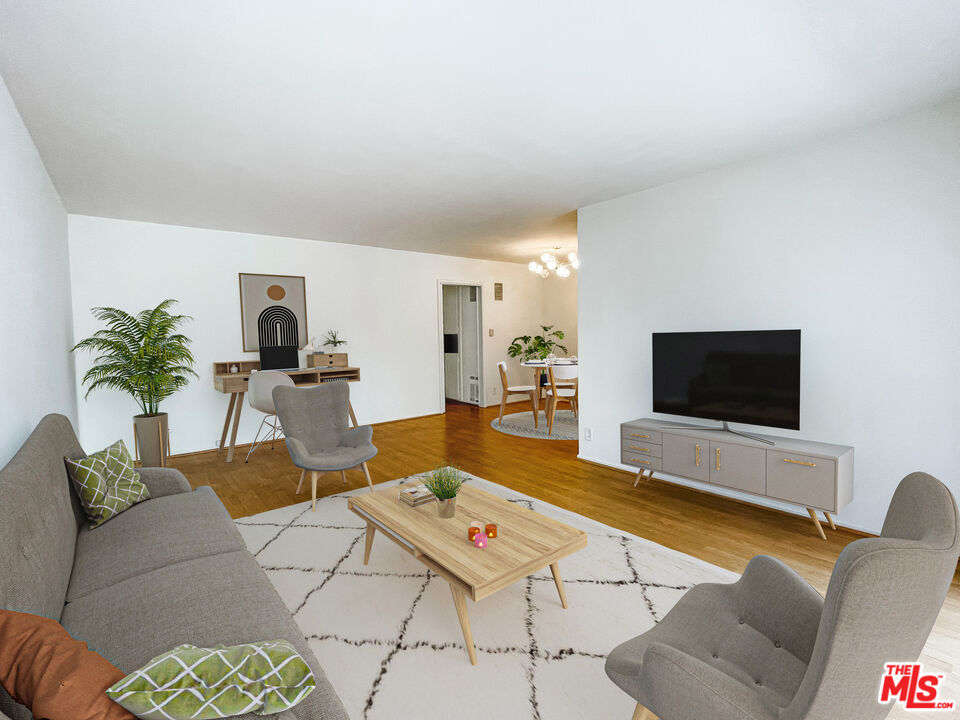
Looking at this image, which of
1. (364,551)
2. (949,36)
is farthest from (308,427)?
(949,36)

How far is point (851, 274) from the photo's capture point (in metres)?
3.04

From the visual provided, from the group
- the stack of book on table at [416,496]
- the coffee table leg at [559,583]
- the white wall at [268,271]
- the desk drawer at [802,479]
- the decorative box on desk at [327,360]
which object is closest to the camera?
the coffee table leg at [559,583]

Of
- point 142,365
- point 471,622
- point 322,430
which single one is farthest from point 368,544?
point 142,365

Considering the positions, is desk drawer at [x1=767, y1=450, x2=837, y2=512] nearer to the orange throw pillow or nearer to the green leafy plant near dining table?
the orange throw pillow

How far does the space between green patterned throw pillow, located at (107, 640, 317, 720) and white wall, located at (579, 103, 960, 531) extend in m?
3.51

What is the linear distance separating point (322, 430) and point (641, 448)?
273cm

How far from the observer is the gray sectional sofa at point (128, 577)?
1322 mm

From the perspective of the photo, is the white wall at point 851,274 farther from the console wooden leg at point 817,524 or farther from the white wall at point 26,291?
the white wall at point 26,291

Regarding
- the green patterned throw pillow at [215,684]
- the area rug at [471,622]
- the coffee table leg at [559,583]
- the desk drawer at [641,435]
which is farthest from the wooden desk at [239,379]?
the green patterned throw pillow at [215,684]

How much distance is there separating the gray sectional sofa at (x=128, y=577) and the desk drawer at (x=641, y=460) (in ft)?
9.67

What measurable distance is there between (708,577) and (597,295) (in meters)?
2.78

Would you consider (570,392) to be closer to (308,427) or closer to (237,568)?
(308,427)

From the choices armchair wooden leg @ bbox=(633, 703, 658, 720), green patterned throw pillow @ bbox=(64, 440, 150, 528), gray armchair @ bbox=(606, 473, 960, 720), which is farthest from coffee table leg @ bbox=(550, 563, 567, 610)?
green patterned throw pillow @ bbox=(64, 440, 150, 528)

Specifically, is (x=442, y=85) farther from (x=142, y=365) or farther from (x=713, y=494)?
(x=142, y=365)
